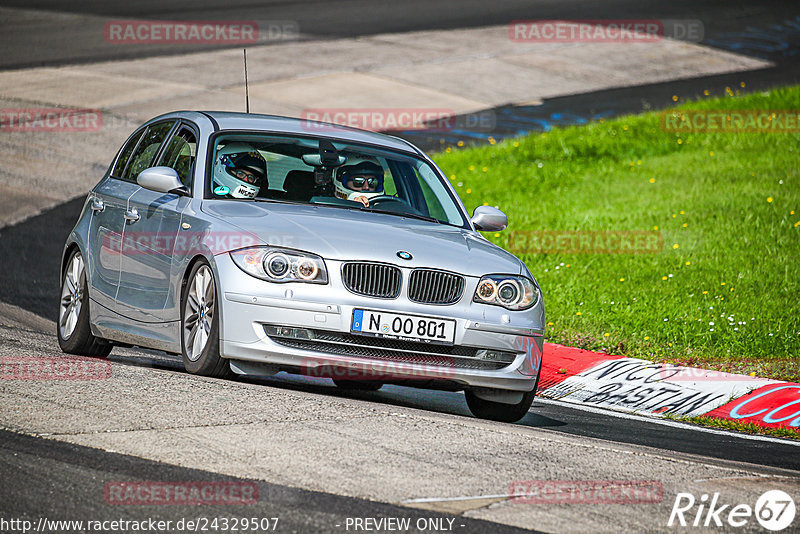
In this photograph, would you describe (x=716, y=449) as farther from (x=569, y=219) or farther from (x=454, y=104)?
(x=454, y=104)

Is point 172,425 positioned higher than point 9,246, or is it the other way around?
point 172,425

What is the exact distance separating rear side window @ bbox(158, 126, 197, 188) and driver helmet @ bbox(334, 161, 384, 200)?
0.97 metres

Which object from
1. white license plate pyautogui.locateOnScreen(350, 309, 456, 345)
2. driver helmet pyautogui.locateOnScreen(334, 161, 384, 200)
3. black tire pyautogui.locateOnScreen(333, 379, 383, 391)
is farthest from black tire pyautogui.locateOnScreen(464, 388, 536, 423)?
driver helmet pyautogui.locateOnScreen(334, 161, 384, 200)

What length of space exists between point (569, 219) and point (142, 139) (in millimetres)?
7564

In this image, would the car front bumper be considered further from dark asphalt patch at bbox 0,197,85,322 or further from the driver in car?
dark asphalt patch at bbox 0,197,85,322

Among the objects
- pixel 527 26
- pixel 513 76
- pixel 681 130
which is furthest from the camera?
pixel 527 26

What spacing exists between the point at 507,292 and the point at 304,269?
127 cm

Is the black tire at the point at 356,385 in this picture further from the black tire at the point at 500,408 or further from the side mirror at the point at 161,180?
the side mirror at the point at 161,180

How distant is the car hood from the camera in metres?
7.05

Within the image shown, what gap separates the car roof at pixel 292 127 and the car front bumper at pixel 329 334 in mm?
1622

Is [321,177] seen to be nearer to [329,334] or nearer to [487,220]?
[487,220]

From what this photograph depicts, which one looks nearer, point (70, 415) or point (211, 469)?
point (211, 469)

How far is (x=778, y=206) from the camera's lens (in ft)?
50.6

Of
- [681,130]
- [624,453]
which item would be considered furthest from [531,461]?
[681,130]
